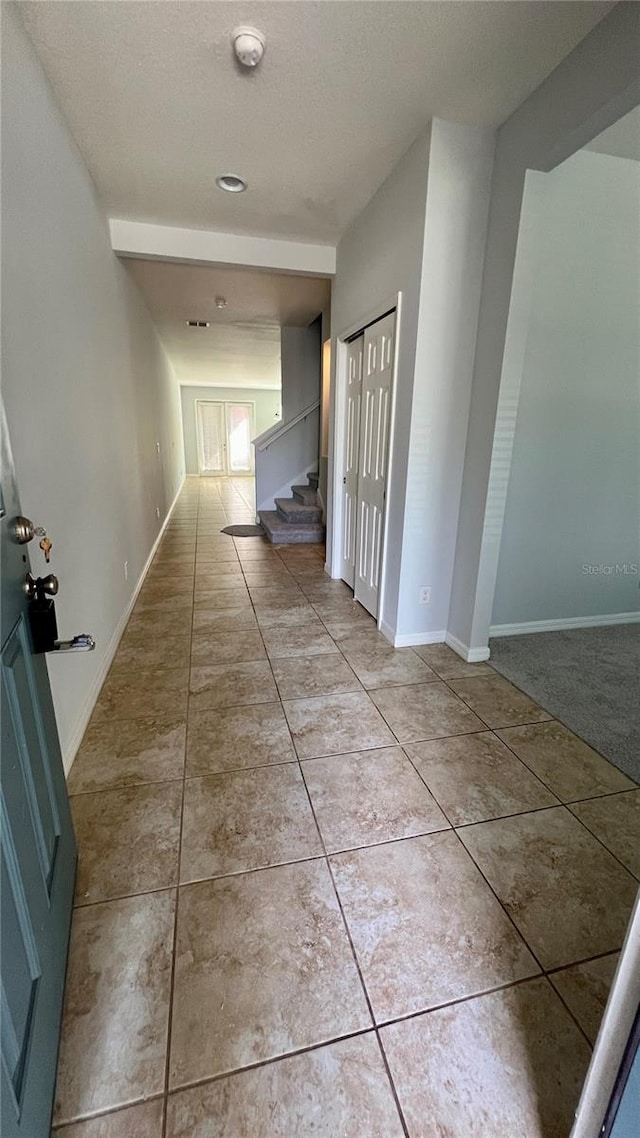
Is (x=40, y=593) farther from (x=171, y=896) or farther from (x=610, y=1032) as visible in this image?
(x=610, y=1032)

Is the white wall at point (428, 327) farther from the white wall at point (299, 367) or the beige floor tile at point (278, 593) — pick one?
the white wall at point (299, 367)

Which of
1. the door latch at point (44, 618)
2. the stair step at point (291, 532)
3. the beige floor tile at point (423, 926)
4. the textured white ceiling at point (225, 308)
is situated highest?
the textured white ceiling at point (225, 308)

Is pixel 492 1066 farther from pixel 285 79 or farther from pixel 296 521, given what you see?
pixel 296 521

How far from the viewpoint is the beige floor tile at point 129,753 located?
5.63ft

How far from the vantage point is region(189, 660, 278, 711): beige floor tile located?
7.26 feet

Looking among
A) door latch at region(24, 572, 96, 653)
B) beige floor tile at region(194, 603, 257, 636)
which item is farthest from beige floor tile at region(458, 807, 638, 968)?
beige floor tile at region(194, 603, 257, 636)

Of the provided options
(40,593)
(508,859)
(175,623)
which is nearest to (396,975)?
(508,859)

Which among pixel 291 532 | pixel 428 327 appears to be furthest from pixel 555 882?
pixel 291 532

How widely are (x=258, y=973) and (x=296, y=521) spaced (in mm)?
4675

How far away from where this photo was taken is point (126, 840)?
4.80ft

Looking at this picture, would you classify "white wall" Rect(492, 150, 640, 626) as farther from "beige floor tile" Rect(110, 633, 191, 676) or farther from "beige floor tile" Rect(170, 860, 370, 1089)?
"beige floor tile" Rect(170, 860, 370, 1089)

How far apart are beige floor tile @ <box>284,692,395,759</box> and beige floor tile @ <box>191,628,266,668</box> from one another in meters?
0.56

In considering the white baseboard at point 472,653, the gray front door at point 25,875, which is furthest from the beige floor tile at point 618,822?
the gray front door at point 25,875

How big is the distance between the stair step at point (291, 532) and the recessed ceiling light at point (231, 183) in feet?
10.3
